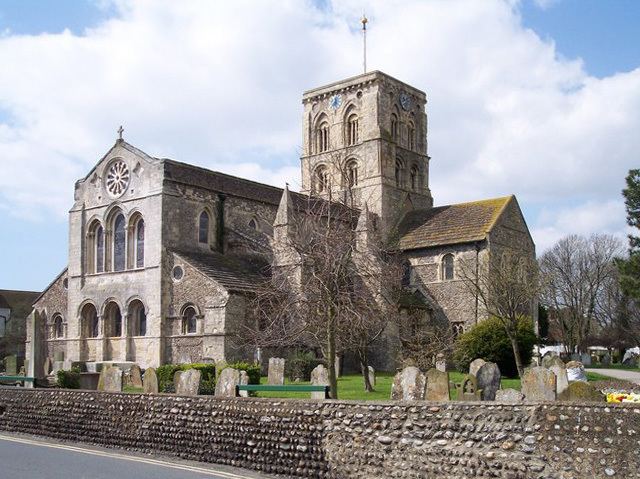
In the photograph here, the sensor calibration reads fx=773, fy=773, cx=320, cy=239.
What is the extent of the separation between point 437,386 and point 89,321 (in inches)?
1217

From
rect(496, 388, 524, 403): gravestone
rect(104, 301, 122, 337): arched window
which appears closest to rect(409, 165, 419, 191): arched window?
rect(104, 301, 122, 337): arched window

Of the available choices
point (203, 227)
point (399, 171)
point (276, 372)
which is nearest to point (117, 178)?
point (203, 227)

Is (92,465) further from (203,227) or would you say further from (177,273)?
(203,227)

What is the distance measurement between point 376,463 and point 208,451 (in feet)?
14.1

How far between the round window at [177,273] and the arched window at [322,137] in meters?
19.0

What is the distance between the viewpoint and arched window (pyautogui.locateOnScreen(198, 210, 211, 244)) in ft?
131

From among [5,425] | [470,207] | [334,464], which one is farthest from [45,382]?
[470,207]

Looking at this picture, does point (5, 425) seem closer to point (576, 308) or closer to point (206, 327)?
point (206, 327)

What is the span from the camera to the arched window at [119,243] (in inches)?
1580

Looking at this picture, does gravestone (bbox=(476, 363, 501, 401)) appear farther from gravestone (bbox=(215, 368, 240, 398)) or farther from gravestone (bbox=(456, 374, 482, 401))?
gravestone (bbox=(215, 368, 240, 398))

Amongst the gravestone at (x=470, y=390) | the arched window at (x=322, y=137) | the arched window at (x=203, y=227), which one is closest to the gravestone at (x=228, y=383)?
the gravestone at (x=470, y=390)

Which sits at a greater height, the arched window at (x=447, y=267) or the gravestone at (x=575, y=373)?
the arched window at (x=447, y=267)

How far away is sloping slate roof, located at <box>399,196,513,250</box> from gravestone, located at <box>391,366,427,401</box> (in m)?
27.5

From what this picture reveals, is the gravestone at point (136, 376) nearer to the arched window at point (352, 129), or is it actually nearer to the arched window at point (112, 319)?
the arched window at point (112, 319)
